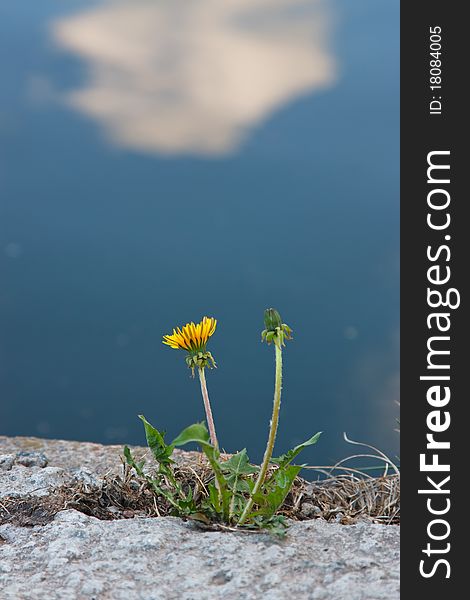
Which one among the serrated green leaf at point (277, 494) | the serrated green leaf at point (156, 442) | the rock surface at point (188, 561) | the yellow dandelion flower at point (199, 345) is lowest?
the rock surface at point (188, 561)

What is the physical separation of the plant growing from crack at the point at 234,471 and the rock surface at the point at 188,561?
0.10 m

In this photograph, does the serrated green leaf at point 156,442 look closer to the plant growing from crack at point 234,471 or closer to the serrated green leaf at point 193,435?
the plant growing from crack at point 234,471

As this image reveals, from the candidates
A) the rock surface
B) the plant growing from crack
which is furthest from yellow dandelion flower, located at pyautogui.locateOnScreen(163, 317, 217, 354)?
the rock surface

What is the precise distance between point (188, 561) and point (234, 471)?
21.1 inches

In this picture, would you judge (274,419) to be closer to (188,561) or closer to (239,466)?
(239,466)

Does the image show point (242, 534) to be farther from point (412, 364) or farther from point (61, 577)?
point (412, 364)

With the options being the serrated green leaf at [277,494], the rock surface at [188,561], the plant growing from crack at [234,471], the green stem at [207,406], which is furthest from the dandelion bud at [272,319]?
the rock surface at [188,561]

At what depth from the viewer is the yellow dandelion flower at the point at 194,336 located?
10.1 feet

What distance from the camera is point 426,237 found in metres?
3.09

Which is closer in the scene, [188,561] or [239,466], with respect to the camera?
[188,561]

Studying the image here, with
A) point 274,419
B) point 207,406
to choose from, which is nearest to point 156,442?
point 207,406

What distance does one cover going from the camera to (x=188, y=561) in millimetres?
2789

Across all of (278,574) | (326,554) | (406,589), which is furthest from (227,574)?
(406,589)

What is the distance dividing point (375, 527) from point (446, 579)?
1.34ft
